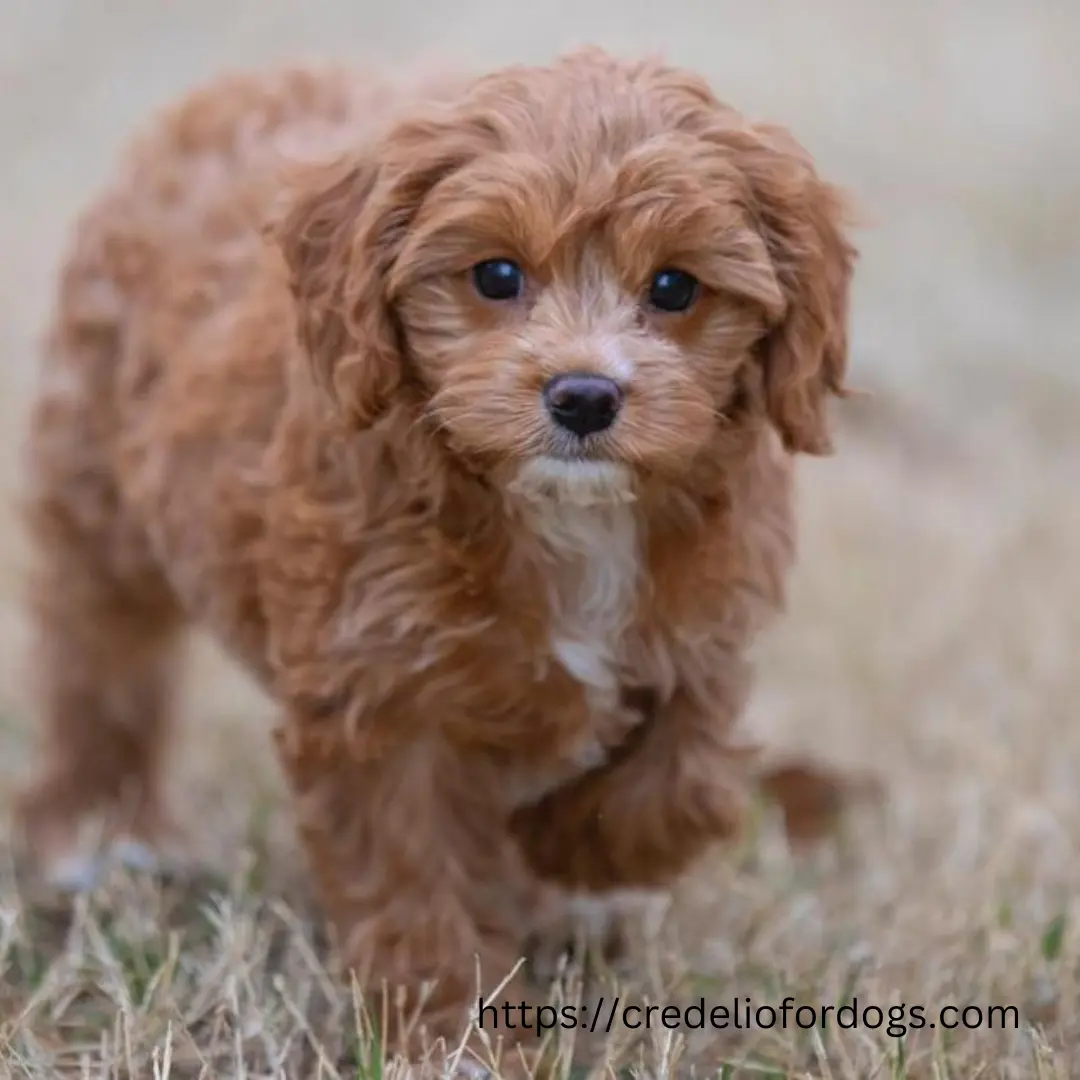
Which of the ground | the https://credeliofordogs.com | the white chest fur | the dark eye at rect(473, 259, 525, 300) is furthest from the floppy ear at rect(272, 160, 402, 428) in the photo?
the https://credeliofordogs.com

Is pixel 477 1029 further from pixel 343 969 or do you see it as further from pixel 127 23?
pixel 127 23

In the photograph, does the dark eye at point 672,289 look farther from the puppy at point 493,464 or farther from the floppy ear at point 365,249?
the floppy ear at point 365,249

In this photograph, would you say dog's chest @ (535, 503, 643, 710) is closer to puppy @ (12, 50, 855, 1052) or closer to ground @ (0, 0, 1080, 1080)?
puppy @ (12, 50, 855, 1052)

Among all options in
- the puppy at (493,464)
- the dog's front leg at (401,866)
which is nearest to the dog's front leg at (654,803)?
the puppy at (493,464)

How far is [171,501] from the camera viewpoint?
15.2 ft

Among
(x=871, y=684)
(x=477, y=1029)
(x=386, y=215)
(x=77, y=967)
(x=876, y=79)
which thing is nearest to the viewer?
(x=386, y=215)

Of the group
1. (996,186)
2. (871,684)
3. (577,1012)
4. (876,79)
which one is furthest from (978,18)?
(577,1012)

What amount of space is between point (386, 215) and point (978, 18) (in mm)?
10847

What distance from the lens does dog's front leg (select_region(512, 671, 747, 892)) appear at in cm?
431

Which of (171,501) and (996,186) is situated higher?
(171,501)

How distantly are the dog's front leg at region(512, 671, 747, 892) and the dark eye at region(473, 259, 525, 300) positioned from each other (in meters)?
0.99

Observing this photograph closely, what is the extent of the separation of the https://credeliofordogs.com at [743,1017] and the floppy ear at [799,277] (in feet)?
3.86

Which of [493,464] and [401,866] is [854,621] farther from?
[493,464]

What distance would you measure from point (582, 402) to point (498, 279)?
1.14 ft
